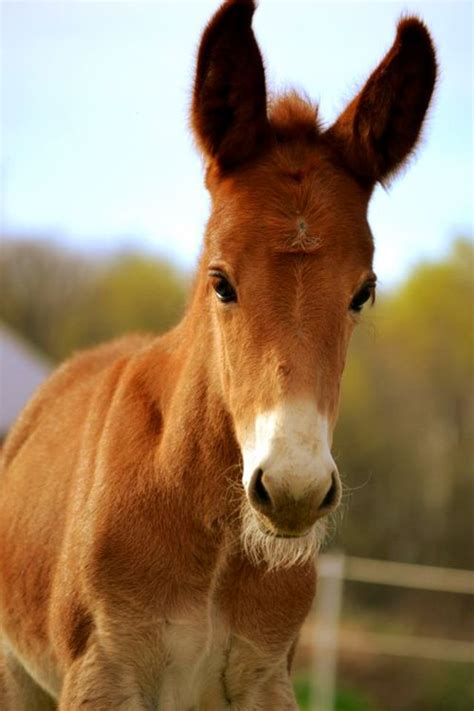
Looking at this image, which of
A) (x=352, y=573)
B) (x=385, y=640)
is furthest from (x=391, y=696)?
(x=352, y=573)

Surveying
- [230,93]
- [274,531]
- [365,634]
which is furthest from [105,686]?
[365,634]

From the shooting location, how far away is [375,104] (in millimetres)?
→ 4469

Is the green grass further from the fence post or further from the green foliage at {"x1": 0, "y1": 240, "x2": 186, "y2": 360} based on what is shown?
the green foliage at {"x1": 0, "y1": 240, "x2": 186, "y2": 360}

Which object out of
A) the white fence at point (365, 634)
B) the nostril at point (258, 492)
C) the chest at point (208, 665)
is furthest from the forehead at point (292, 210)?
the white fence at point (365, 634)

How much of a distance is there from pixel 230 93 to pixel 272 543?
5.61ft

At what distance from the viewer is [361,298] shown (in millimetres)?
4145

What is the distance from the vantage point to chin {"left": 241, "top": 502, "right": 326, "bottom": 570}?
3979 millimetres

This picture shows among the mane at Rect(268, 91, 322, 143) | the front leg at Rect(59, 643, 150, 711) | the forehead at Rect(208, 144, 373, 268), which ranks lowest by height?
the front leg at Rect(59, 643, 150, 711)

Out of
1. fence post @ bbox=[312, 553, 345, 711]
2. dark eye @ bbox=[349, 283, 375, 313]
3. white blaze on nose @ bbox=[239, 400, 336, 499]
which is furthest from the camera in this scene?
fence post @ bbox=[312, 553, 345, 711]

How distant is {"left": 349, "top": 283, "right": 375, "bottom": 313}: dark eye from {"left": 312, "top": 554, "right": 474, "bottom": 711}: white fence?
8978 millimetres

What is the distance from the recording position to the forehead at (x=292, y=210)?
4.02m

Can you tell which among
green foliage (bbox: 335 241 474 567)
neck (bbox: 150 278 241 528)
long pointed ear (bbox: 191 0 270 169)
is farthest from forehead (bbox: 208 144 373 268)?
green foliage (bbox: 335 241 474 567)

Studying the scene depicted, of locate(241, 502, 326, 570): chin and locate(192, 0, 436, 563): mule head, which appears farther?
locate(241, 502, 326, 570): chin

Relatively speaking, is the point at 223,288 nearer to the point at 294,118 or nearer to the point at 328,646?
the point at 294,118
